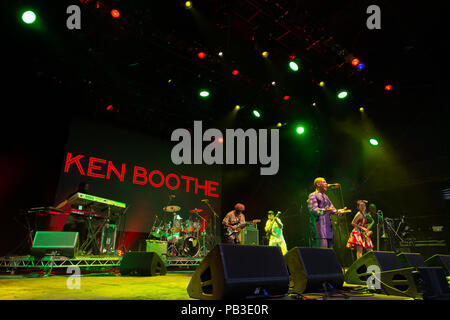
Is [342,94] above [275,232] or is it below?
above

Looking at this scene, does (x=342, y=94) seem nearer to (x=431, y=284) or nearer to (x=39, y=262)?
(x=431, y=284)

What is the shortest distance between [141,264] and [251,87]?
5725 mm

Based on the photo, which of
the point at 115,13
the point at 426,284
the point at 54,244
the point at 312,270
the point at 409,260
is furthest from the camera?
the point at 115,13

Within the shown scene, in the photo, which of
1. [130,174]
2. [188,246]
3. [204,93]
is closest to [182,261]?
[188,246]

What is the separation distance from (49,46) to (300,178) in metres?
9.42

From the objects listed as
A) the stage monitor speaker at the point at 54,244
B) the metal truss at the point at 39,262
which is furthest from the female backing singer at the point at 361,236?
the stage monitor speaker at the point at 54,244

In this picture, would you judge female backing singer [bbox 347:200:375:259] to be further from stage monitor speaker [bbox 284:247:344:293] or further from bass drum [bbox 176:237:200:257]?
bass drum [bbox 176:237:200:257]

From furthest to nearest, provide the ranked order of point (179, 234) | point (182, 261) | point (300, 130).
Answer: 1. point (300, 130)
2. point (179, 234)
3. point (182, 261)

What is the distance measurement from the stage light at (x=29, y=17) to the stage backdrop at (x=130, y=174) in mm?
3467

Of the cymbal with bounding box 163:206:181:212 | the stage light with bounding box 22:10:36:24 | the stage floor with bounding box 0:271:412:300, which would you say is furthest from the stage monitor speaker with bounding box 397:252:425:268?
the stage light with bounding box 22:10:36:24

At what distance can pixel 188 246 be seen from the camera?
8.85m

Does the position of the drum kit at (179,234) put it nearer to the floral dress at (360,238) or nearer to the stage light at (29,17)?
the floral dress at (360,238)

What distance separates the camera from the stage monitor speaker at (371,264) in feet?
10.1

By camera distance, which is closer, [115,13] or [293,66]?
[115,13]
